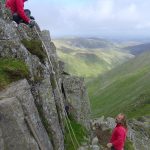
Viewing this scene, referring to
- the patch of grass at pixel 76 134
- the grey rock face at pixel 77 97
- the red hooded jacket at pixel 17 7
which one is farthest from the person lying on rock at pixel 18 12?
the grey rock face at pixel 77 97

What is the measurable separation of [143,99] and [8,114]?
168064 mm

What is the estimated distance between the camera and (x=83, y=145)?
32625mm

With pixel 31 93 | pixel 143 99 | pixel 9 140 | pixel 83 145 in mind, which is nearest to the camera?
pixel 9 140

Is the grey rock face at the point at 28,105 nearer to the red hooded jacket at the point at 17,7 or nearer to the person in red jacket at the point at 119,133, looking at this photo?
the person in red jacket at the point at 119,133

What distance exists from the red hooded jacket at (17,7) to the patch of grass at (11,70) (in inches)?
244

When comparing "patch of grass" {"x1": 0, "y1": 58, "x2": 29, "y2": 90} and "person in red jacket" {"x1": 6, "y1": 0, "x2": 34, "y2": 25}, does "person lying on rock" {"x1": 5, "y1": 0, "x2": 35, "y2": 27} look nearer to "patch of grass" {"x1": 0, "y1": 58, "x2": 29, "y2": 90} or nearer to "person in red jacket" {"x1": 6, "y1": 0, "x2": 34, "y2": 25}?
"person in red jacket" {"x1": 6, "y1": 0, "x2": 34, "y2": 25}

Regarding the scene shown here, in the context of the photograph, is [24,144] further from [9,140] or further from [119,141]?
[119,141]

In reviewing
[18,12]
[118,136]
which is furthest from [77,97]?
[118,136]

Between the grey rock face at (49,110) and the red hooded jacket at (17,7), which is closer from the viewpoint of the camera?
the grey rock face at (49,110)

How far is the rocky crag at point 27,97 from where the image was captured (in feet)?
70.1

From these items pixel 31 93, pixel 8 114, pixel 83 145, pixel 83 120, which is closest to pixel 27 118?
pixel 8 114

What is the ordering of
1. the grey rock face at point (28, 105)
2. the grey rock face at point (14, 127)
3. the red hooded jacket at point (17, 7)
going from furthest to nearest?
the red hooded jacket at point (17, 7) < the grey rock face at point (28, 105) < the grey rock face at point (14, 127)

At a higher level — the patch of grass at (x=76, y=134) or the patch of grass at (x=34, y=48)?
the patch of grass at (x=34, y=48)

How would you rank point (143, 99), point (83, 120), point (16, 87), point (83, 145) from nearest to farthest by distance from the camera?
point (16, 87), point (83, 145), point (83, 120), point (143, 99)
